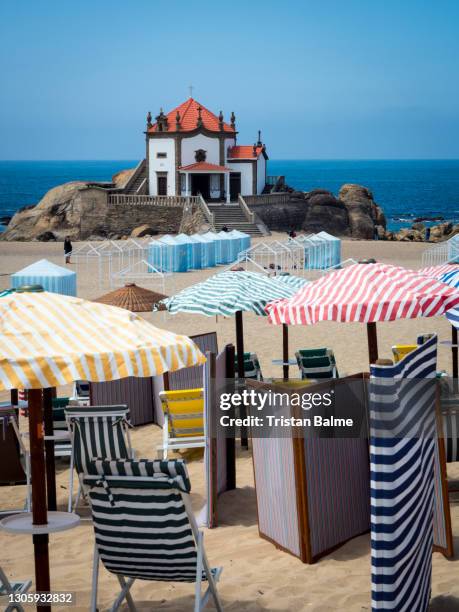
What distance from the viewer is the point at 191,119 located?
200 ft

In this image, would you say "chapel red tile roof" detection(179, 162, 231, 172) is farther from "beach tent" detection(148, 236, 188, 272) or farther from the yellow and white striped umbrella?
the yellow and white striped umbrella

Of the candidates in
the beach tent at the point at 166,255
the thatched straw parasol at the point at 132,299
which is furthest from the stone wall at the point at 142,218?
the thatched straw parasol at the point at 132,299

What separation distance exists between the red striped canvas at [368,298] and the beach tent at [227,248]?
92.4 feet

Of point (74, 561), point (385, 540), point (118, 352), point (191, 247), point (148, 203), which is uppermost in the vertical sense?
point (148, 203)

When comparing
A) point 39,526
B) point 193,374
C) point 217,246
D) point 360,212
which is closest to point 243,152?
point 360,212

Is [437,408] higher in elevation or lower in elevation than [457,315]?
lower

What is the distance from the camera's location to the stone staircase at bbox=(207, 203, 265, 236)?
1935 inches

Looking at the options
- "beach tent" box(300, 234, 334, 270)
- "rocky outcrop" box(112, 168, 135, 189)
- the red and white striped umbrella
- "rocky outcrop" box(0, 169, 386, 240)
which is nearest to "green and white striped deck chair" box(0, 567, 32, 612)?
the red and white striped umbrella

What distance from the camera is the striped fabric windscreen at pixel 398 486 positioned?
443 centimetres

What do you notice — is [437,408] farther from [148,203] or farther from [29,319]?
[148,203]

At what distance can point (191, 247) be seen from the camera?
3325cm

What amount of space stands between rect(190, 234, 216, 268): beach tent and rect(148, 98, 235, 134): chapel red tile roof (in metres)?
25.0

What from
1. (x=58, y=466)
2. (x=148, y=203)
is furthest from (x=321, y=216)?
(x=58, y=466)

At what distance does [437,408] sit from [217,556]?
1.86 m
